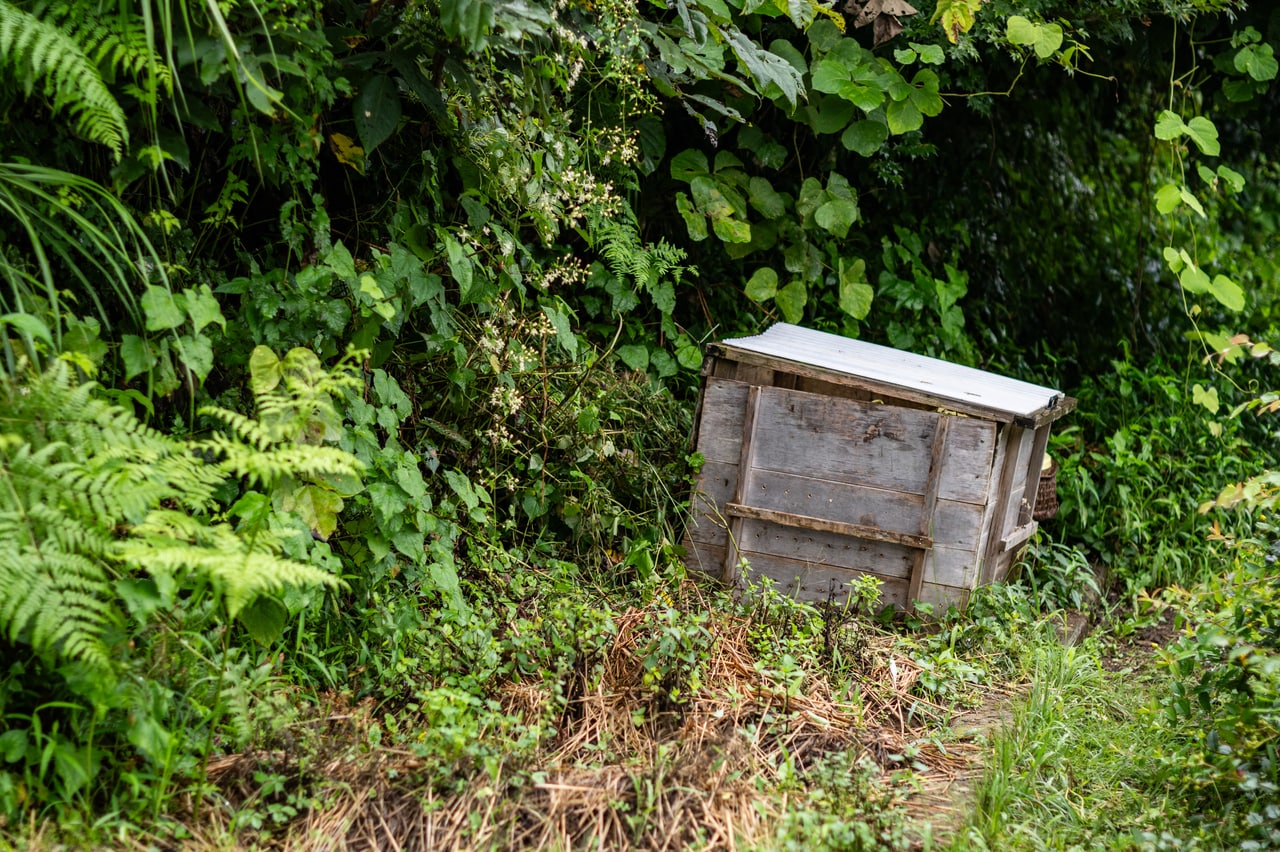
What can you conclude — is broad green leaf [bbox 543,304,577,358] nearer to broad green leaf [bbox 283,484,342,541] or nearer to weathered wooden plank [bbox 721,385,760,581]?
weathered wooden plank [bbox 721,385,760,581]

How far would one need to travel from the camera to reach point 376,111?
2.83m

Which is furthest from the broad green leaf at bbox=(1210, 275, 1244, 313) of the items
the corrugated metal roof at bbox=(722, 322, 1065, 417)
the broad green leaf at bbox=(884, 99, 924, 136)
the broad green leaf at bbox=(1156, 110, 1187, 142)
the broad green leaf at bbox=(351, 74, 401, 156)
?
→ the broad green leaf at bbox=(351, 74, 401, 156)

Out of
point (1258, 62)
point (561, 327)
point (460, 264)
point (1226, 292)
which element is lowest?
point (561, 327)

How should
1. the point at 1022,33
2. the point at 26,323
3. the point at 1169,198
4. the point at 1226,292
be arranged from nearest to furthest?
the point at 26,323
the point at 1022,33
the point at 1169,198
the point at 1226,292

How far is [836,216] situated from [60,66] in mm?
3135

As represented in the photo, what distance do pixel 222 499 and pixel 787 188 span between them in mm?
3242

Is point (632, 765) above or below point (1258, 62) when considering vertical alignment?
below

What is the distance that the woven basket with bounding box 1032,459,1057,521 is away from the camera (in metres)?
4.38

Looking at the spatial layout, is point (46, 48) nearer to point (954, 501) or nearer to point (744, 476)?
point (744, 476)

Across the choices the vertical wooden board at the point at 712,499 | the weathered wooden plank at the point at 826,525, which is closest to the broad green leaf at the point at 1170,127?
the weathered wooden plank at the point at 826,525

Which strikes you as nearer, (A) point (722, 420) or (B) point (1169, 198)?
(A) point (722, 420)

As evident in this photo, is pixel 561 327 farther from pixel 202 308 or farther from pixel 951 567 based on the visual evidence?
pixel 951 567

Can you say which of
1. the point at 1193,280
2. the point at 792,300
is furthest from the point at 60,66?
the point at 1193,280

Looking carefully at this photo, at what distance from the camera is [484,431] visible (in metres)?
3.55
